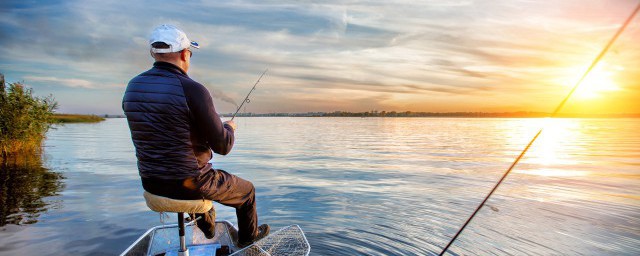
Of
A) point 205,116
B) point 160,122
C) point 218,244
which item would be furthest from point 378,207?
point 160,122

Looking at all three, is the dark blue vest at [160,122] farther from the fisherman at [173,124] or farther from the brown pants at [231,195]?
the brown pants at [231,195]

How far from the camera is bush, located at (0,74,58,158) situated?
18.9 meters

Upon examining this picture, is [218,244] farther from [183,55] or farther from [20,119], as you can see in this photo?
[20,119]

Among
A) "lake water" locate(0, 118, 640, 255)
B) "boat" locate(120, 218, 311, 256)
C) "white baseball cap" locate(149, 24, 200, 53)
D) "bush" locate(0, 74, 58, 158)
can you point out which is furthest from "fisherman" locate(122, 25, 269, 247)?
"bush" locate(0, 74, 58, 158)

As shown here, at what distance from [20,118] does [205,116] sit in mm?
20237

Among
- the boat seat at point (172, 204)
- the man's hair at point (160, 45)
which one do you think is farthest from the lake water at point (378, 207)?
the man's hair at point (160, 45)

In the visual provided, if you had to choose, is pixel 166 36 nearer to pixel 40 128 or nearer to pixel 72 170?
pixel 72 170

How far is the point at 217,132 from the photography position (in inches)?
165

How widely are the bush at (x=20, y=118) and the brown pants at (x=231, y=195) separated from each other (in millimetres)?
18912

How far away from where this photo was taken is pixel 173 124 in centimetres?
393

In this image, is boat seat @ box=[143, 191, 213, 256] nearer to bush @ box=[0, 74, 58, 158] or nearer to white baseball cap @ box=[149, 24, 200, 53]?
white baseball cap @ box=[149, 24, 200, 53]

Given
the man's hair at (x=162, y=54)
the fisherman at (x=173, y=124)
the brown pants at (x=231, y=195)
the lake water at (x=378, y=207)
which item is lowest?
the lake water at (x=378, y=207)

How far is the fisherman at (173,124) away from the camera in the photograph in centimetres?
390

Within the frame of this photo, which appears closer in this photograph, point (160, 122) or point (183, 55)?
point (160, 122)
